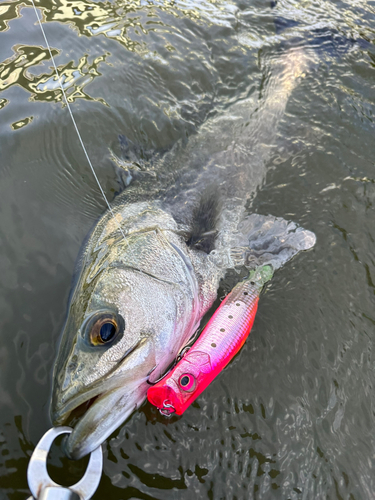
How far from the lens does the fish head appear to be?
1.93 m

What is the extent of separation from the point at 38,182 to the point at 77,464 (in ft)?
7.94

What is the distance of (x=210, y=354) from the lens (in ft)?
7.47

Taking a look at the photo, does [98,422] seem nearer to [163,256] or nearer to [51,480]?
[51,480]

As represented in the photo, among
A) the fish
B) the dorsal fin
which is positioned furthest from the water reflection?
the dorsal fin

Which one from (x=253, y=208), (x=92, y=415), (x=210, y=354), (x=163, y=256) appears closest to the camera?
(x=92, y=415)

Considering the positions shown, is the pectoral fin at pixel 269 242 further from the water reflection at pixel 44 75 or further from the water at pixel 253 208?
the water reflection at pixel 44 75

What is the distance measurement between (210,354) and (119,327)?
57 cm

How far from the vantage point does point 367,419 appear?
2500 millimetres

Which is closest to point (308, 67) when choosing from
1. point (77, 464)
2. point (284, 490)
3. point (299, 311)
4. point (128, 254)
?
point (299, 311)

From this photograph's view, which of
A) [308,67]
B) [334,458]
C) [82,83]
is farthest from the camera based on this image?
[308,67]

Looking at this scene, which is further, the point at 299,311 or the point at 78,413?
the point at 299,311

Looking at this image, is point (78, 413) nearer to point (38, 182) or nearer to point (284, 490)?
point (284, 490)

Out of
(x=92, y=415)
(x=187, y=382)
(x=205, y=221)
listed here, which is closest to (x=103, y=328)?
(x=92, y=415)

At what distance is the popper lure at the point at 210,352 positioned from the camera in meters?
2.07
